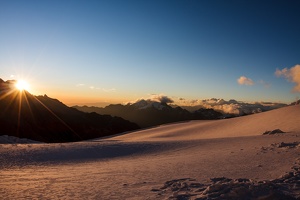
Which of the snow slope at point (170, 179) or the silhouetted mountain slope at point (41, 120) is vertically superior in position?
the silhouetted mountain slope at point (41, 120)

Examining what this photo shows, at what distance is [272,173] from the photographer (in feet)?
25.8

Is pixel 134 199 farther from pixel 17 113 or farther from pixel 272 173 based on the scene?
pixel 17 113

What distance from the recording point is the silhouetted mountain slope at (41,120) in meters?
94.1

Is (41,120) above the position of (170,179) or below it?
above

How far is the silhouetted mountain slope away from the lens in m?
94.1

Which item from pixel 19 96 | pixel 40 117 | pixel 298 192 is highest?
pixel 19 96

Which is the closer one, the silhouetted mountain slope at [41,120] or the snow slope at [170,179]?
the snow slope at [170,179]

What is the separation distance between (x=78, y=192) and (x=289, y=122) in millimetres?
23507

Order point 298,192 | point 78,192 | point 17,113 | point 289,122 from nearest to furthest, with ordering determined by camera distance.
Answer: point 298,192 < point 78,192 < point 289,122 < point 17,113

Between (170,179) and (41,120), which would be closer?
(170,179)

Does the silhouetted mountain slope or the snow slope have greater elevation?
the silhouetted mountain slope

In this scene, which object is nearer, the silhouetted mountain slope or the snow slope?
the snow slope

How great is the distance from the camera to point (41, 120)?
107875mm

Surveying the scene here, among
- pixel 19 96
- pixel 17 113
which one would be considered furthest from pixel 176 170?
pixel 19 96
